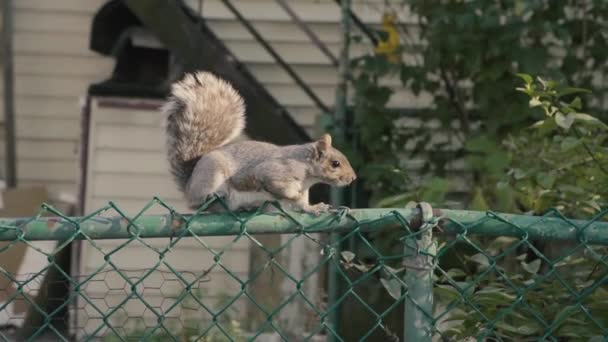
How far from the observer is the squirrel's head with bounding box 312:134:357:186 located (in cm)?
293

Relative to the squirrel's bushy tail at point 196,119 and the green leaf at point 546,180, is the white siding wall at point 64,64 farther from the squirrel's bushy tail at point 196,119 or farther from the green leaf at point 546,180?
the squirrel's bushy tail at point 196,119

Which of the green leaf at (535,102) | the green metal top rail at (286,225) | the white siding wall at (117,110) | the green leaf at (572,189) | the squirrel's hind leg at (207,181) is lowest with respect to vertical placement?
the white siding wall at (117,110)

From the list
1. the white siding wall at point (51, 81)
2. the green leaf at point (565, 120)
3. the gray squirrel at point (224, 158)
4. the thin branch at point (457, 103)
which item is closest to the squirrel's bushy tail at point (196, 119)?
the gray squirrel at point (224, 158)

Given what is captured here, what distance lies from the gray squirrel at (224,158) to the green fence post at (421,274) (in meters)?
0.53

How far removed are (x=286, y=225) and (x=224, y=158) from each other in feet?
2.05

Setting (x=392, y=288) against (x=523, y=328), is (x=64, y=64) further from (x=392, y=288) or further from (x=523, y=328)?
(x=523, y=328)

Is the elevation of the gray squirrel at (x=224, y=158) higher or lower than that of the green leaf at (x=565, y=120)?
lower

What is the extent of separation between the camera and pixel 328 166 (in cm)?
294

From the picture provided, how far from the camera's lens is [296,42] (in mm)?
6289

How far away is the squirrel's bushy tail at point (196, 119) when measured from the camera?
2.79m

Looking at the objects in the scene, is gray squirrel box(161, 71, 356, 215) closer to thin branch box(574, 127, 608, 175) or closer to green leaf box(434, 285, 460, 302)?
green leaf box(434, 285, 460, 302)

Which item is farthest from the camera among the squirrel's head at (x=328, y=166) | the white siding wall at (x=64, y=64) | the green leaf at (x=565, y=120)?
the white siding wall at (x=64, y=64)

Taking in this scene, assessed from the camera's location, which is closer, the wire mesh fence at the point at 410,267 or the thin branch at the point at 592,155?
the wire mesh fence at the point at 410,267

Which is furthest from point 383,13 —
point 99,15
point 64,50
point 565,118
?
point 565,118
